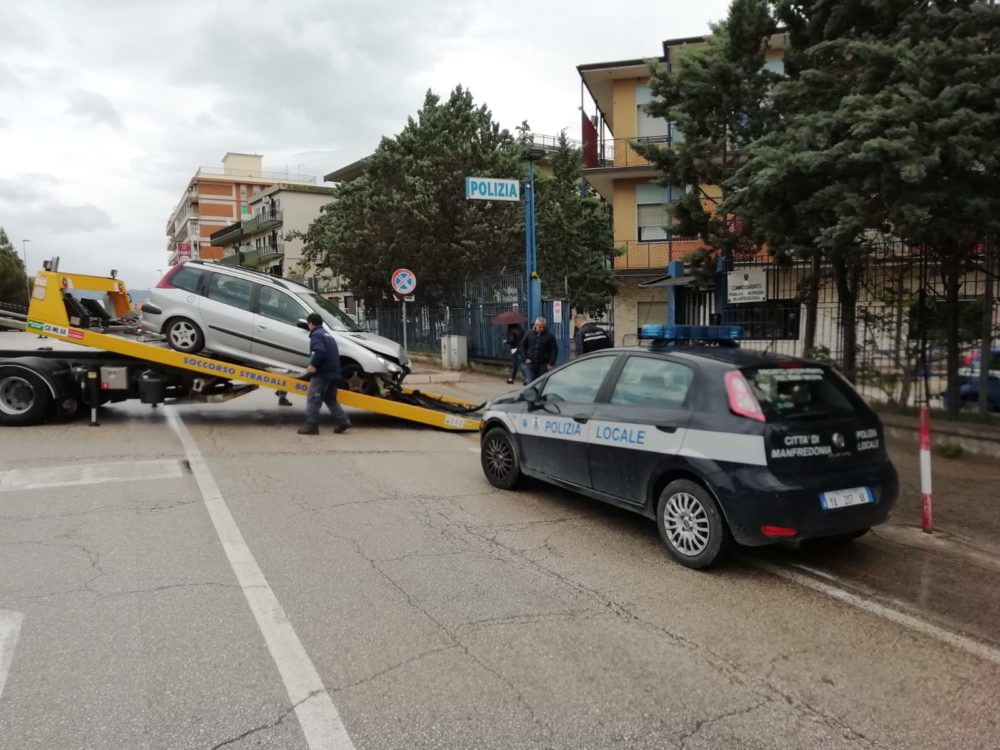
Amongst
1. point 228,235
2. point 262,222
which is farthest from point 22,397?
point 228,235

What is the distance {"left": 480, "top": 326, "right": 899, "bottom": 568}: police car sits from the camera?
15.1 feet

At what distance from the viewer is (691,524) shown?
4941mm

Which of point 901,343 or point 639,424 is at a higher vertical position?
point 901,343

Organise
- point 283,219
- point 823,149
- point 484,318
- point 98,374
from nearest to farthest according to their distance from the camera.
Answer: point 823,149 < point 98,374 < point 484,318 < point 283,219

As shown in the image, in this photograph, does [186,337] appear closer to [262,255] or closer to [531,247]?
[531,247]

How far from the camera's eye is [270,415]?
12203 millimetres

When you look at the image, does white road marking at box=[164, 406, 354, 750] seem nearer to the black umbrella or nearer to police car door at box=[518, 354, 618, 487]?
police car door at box=[518, 354, 618, 487]

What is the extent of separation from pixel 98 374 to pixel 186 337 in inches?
50.4

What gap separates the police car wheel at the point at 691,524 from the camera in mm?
4762

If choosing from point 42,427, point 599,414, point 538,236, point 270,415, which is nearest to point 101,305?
point 42,427

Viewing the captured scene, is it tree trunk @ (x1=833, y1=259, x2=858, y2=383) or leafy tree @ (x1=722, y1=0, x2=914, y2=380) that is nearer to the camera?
leafy tree @ (x1=722, y1=0, x2=914, y2=380)

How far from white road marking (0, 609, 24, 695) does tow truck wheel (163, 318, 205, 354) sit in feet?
23.7

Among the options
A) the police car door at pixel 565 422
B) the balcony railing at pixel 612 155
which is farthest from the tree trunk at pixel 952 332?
the balcony railing at pixel 612 155

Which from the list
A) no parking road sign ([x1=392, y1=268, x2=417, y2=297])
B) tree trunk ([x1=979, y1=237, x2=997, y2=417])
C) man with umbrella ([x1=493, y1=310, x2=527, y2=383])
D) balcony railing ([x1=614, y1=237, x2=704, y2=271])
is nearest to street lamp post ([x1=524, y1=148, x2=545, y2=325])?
man with umbrella ([x1=493, y1=310, x2=527, y2=383])
